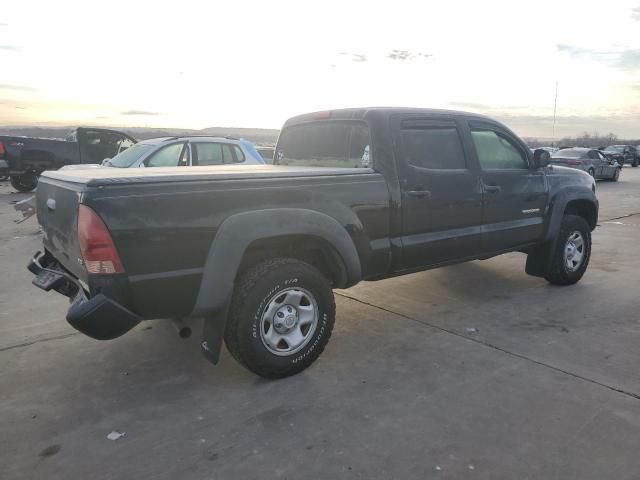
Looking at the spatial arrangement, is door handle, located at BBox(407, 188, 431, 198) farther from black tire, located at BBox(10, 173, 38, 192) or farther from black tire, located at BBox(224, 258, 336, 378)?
black tire, located at BBox(10, 173, 38, 192)

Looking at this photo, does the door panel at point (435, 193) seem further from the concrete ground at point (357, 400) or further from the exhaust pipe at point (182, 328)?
the exhaust pipe at point (182, 328)

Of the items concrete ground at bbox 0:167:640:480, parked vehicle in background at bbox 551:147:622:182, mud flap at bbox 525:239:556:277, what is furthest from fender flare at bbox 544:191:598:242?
parked vehicle in background at bbox 551:147:622:182

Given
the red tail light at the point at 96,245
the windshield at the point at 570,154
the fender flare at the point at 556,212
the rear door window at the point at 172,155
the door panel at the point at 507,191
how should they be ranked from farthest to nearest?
the windshield at the point at 570,154
the rear door window at the point at 172,155
the fender flare at the point at 556,212
the door panel at the point at 507,191
the red tail light at the point at 96,245

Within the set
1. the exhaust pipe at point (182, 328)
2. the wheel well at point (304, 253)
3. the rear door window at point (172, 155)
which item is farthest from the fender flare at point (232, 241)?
the rear door window at point (172, 155)

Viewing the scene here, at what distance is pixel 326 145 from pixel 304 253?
1323 millimetres

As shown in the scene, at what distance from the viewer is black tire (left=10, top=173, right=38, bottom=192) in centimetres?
1451

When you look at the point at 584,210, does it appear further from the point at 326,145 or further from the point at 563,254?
the point at 326,145

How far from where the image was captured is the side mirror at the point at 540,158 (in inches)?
207

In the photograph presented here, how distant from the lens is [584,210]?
241 inches

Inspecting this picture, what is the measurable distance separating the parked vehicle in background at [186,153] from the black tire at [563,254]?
5.17m

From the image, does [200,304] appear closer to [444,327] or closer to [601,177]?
[444,327]

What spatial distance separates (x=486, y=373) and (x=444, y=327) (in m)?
0.94

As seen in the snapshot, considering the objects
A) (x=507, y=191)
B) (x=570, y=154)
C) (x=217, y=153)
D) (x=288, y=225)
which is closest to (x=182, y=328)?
(x=288, y=225)

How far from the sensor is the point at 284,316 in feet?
11.6
